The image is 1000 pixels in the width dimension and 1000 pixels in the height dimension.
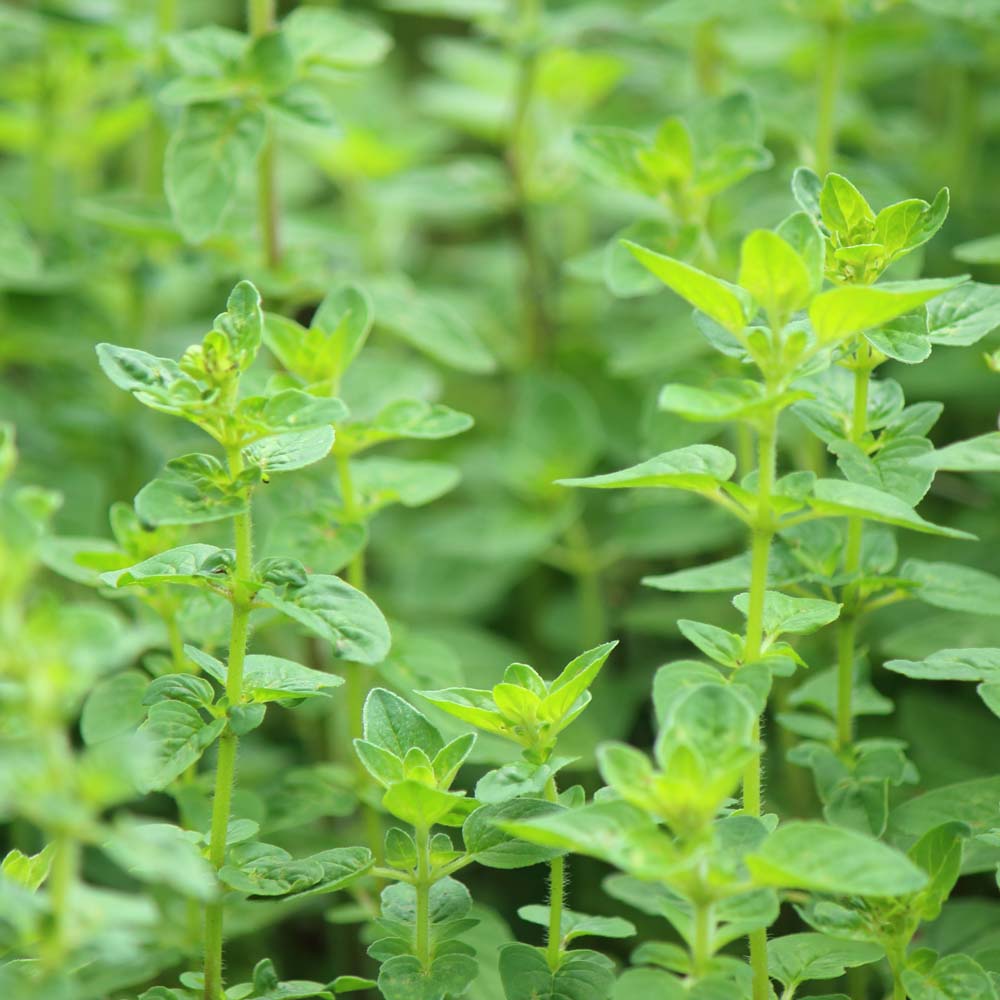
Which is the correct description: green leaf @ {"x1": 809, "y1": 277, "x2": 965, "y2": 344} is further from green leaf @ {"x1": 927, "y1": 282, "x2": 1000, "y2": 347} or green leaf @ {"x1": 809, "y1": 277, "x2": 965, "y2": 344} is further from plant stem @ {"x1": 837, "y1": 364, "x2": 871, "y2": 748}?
plant stem @ {"x1": 837, "y1": 364, "x2": 871, "y2": 748}

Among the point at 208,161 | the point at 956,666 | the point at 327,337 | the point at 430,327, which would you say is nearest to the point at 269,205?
the point at 208,161

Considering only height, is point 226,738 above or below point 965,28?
below

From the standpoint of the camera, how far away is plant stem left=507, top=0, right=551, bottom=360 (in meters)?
1.80

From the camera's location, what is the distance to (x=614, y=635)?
1800 mm

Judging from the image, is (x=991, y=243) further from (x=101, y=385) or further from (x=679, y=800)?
(x=101, y=385)

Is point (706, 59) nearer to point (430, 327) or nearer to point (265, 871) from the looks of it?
point (430, 327)

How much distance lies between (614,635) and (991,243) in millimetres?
767

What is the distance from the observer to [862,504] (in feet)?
2.79

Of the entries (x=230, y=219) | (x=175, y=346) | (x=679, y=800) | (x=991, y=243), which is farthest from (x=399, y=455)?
(x=679, y=800)

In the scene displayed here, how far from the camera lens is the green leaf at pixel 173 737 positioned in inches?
36.3

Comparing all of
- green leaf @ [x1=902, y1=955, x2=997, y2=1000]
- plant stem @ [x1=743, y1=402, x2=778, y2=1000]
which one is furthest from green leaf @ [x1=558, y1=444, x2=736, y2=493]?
green leaf @ [x1=902, y1=955, x2=997, y2=1000]

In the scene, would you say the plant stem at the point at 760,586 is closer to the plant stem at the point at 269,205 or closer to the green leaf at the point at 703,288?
the green leaf at the point at 703,288

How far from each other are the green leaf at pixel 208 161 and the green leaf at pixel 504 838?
717mm

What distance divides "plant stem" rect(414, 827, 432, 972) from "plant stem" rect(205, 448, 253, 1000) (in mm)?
152
